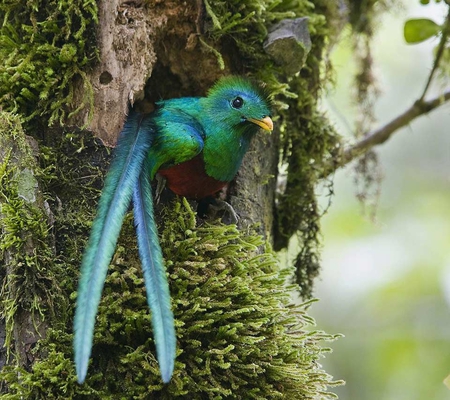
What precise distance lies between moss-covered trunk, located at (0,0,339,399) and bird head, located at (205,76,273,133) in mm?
143

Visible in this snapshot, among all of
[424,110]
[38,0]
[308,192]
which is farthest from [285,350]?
[424,110]

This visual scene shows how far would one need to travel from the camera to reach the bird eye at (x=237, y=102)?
2521 mm

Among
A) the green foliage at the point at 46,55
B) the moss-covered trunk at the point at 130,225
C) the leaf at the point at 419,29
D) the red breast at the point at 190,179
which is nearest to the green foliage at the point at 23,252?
the moss-covered trunk at the point at 130,225

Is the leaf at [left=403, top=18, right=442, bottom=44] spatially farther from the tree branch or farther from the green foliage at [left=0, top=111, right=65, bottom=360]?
the green foliage at [left=0, top=111, right=65, bottom=360]

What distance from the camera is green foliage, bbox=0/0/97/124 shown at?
7.54 ft

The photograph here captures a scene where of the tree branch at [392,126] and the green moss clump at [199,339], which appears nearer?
the green moss clump at [199,339]

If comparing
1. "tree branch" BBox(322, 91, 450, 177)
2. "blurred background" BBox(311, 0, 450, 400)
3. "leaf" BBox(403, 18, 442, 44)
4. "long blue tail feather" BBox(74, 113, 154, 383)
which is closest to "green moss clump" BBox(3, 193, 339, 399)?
"long blue tail feather" BBox(74, 113, 154, 383)

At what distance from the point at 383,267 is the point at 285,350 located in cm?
377

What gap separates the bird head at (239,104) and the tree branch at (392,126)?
3.12ft

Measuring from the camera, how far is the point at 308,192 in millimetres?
3125

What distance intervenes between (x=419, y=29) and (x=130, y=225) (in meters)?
1.93

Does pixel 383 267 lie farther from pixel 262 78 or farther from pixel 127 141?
pixel 127 141

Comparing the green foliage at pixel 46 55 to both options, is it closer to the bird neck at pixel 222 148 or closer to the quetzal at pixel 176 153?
the quetzal at pixel 176 153

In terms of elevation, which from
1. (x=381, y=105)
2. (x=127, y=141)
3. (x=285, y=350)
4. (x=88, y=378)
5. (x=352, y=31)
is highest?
(x=381, y=105)
